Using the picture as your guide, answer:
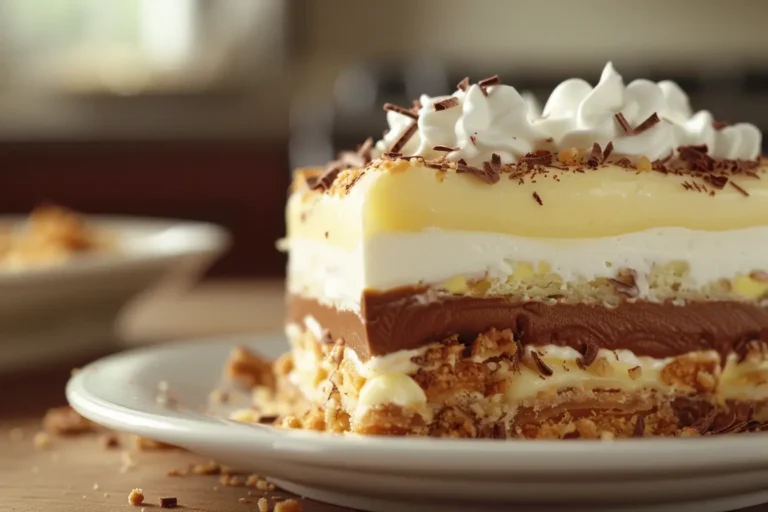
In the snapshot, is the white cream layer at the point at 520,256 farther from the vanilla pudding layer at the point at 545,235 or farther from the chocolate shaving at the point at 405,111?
the chocolate shaving at the point at 405,111

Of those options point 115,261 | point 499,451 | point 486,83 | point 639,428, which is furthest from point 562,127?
point 115,261

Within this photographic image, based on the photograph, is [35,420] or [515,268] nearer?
[515,268]

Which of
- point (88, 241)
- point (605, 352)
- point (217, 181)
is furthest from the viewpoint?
point (217, 181)

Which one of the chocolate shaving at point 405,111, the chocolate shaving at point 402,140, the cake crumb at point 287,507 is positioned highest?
the chocolate shaving at point 405,111

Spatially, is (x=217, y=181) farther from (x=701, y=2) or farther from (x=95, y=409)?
(x=95, y=409)

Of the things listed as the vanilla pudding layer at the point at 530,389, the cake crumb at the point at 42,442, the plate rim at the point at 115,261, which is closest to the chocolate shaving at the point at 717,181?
the vanilla pudding layer at the point at 530,389

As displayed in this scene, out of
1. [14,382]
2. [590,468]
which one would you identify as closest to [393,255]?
[590,468]

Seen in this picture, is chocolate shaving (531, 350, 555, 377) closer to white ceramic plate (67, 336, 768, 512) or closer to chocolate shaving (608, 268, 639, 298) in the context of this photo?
chocolate shaving (608, 268, 639, 298)

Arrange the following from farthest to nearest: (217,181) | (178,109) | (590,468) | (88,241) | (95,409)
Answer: (178,109), (217,181), (88,241), (95,409), (590,468)
